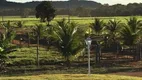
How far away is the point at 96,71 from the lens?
24.2 meters

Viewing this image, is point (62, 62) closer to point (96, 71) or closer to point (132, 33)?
point (96, 71)

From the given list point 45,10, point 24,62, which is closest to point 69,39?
point 24,62

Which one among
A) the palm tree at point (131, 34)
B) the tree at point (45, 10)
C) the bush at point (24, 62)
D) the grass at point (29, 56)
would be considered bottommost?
the bush at point (24, 62)

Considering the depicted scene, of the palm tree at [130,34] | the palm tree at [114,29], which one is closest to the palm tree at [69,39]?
the palm tree at [130,34]

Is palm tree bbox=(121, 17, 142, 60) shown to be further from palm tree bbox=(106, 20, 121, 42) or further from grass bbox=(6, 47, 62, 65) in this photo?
grass bbox=(6, 47, 62, 65)

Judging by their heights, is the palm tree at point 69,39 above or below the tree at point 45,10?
below

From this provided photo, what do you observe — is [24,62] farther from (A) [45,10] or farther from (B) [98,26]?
(A) [45,10]

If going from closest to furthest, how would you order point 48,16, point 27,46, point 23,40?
point 27,46, point 23,40, point 48,16

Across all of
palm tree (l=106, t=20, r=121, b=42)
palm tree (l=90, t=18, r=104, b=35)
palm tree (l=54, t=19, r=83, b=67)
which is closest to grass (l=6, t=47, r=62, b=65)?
palm tree (l=54, t=19, r=83, b=67)

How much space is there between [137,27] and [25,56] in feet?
31.1

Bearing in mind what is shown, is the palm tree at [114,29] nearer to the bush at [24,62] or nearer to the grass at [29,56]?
the grass at [29,56]

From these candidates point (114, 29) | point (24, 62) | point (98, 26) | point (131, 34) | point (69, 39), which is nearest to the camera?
point (69, 39)

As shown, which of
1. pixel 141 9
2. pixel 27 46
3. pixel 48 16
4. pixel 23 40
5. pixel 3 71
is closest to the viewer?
pixel 3 71

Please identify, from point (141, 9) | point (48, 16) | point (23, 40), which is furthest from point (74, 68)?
point (141, 9)
